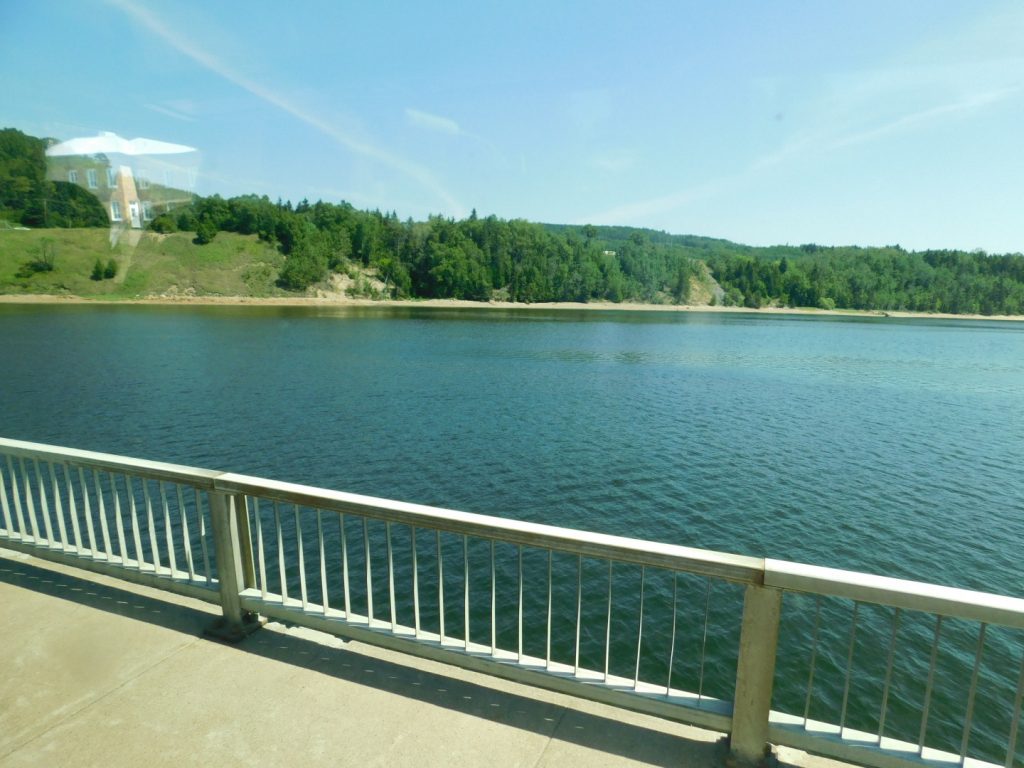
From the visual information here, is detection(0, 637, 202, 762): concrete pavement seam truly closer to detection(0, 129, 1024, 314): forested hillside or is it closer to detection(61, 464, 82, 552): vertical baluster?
A: detection(61, 464, 82, 552): vertical baluster

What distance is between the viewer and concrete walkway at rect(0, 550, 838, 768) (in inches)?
126

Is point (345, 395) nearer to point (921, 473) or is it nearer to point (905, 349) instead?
point (921, 473)

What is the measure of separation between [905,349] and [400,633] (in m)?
74.4

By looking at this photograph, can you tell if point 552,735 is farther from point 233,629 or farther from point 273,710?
point 233,629

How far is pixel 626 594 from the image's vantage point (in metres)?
11.2

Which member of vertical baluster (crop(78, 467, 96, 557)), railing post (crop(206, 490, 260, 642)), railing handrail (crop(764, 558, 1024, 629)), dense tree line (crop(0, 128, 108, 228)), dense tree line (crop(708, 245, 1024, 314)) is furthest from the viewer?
dense tree line (crop(708, 245, 1024, 314))

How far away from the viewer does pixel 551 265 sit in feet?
462

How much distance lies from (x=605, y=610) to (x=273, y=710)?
7.97 meters

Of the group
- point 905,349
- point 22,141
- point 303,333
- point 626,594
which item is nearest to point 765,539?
point 626,594

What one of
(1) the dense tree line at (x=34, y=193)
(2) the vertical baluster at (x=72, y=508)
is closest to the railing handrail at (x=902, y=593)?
(2) the vertical baluster at (x=72, y=508)

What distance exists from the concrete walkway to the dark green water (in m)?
6.83

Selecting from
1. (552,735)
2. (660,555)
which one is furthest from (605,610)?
(660,555)

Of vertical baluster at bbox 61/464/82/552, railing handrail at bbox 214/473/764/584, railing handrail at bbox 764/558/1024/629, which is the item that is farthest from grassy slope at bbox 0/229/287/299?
railing handrail at bbox 764/558/1024/629

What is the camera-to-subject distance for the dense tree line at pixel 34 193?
33.7 m
